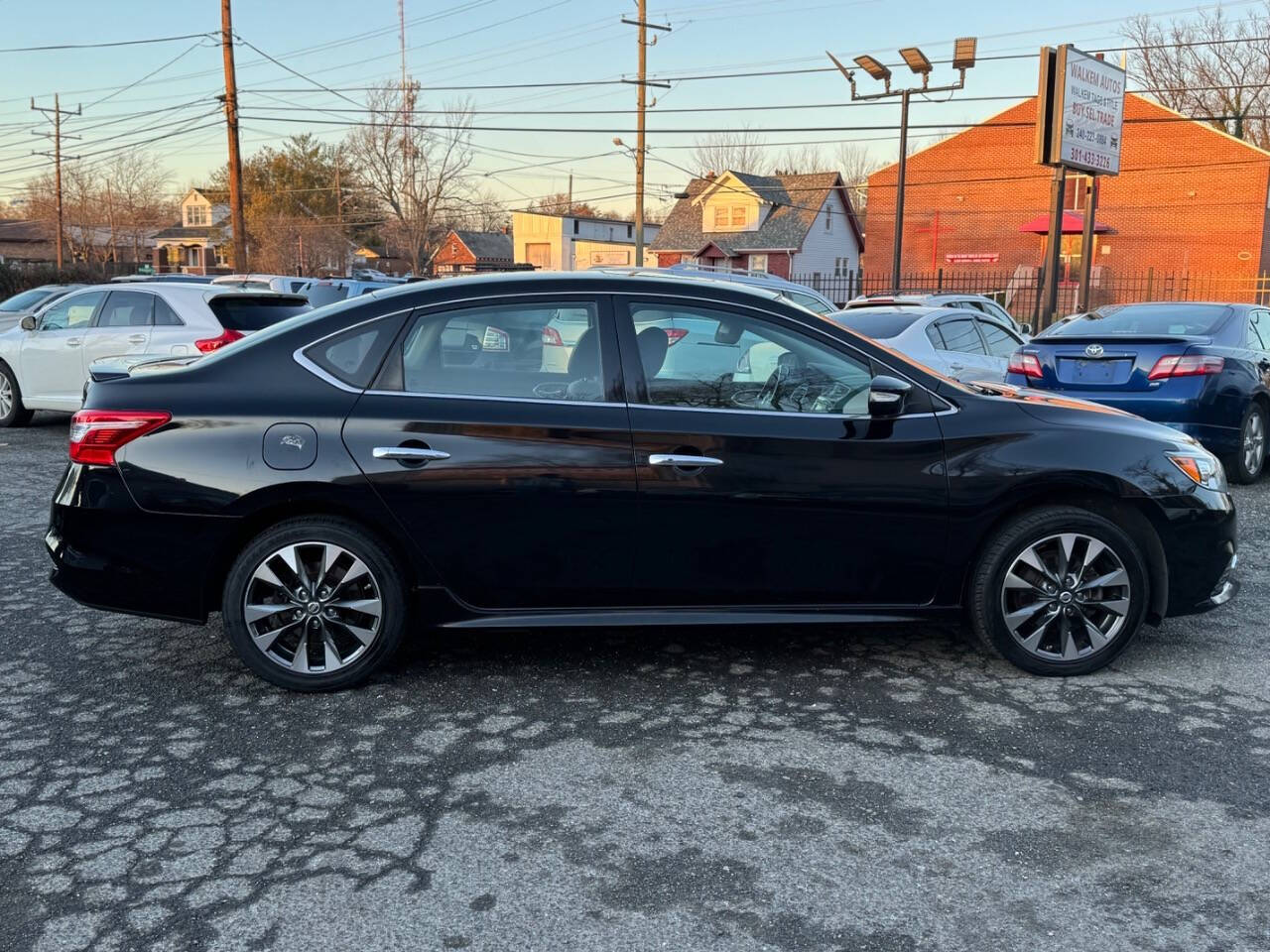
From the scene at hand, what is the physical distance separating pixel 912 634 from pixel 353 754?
2.72m

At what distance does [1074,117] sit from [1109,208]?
2997 cm

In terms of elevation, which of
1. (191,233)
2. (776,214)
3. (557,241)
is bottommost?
(557,241)

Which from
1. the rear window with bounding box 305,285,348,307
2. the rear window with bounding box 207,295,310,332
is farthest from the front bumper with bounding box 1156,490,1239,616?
the rear window with bounding box 305,285,348,307

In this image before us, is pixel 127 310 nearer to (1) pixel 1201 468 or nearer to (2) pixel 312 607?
(2) pixel 312 607

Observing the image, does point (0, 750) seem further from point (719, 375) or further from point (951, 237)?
Result: point (951, 237)

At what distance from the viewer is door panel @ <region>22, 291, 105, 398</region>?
40.3 feet

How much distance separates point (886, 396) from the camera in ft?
14.3

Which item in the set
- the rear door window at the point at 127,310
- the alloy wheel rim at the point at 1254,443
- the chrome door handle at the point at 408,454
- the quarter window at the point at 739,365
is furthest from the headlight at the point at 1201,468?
the rear door window at the point at 127,310

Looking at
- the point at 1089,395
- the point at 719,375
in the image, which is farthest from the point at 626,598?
the point at 1089,395

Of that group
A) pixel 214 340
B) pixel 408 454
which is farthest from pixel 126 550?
pixel 214 340

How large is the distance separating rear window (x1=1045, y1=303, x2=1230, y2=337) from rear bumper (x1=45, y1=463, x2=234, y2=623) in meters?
7.47

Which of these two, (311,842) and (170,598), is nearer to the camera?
(311,842)

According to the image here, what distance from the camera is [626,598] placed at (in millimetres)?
4477

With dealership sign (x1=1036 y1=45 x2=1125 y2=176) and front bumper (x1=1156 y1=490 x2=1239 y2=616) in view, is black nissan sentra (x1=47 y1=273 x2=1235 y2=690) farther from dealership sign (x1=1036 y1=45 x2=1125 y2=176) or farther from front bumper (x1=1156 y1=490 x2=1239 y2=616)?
dealership sign (x1=1036 y1=45 x2=1125 y2=176)
